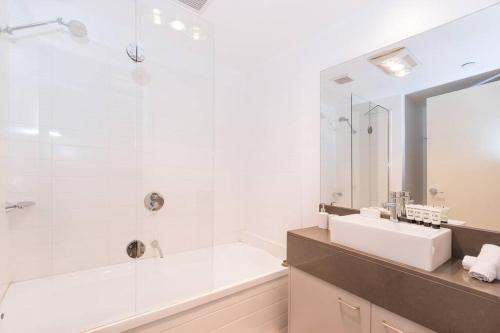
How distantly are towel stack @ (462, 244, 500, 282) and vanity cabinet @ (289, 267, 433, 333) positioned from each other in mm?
285

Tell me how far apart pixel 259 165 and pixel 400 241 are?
61.0 inches

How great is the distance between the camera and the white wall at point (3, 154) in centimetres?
138

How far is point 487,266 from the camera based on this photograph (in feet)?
2.84

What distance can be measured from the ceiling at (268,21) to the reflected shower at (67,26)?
2.96 feet

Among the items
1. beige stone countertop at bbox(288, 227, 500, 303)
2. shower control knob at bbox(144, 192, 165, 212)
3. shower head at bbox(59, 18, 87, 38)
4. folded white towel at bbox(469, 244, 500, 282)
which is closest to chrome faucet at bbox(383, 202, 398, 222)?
beige stone countertop at bbox(288, 227, 500, 303)

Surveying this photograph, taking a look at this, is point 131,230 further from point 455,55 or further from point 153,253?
point 455,55

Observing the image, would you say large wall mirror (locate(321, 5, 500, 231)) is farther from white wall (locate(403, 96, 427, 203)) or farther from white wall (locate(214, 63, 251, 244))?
white wall (locate(214, 63, 251, 244))

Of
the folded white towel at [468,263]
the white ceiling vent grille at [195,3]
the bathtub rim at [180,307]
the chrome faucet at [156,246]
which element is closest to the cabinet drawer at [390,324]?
the folded white towel at [468,263]

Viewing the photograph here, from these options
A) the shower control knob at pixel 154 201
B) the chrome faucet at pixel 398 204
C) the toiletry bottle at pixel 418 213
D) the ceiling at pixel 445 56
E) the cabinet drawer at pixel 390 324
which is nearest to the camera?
the cabinet drawer at pixel 390 324

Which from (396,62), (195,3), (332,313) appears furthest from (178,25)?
(332,313)

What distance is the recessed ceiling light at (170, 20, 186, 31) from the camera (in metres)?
1.78

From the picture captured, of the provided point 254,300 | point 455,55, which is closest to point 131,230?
point 254,300

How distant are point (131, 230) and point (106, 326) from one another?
0.84 meters

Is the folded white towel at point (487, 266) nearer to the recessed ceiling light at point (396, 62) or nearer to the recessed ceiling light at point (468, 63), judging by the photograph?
the recessed ceiling light at point (468, 63)
